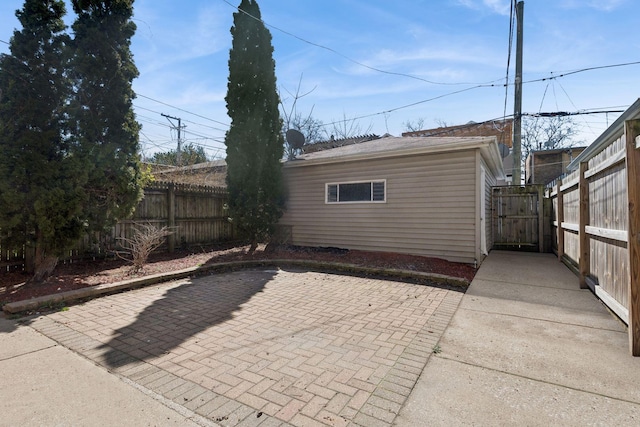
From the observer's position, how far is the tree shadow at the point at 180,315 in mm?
3037

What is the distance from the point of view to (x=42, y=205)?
4750mm

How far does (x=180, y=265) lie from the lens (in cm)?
680

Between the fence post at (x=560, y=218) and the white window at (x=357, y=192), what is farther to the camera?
the white window at (x=357, y=192)

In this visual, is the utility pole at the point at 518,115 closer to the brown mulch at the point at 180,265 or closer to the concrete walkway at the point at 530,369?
the brown mulch at the point at 180,265

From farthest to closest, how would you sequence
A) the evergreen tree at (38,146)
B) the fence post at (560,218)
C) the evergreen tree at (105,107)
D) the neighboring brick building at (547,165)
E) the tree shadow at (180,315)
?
the neighboring brick building at (547,165)
the fence post at (560,218)
the evergreen tree at (105,107)
the evergreen tree at (38,146)
the tree shadow at (180,315)

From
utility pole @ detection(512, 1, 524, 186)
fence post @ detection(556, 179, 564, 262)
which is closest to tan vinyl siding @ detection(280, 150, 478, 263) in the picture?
fence post @ detection(556, 179, 564, 262)

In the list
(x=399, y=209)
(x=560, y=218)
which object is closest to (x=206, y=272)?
(x=399, y=209)

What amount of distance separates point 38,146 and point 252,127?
14.3 feet

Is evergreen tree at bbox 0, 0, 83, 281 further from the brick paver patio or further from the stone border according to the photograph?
the brick paver patio

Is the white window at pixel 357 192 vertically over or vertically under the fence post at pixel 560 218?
over

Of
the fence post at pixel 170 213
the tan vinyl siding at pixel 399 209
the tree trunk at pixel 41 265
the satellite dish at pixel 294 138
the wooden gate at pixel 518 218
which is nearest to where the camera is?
the tree trunk at pixel 41 265

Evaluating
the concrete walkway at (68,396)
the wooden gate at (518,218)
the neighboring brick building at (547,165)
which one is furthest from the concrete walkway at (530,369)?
the neighboring brick building at (547,165)

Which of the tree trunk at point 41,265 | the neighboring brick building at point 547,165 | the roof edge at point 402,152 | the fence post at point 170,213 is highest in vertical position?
the neighboring brick building at point 547,165

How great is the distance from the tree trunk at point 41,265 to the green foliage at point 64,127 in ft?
0.05
